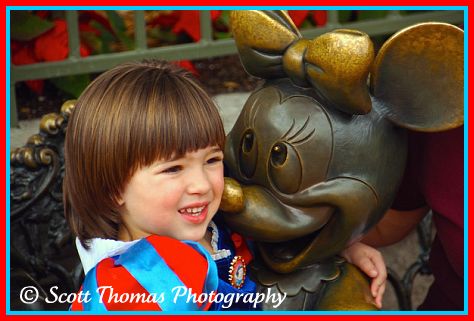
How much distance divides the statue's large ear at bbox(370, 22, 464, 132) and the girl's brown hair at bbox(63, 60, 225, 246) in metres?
0.30

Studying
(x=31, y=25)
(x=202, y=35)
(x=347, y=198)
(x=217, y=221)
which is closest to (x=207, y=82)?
(x=202, y=35)

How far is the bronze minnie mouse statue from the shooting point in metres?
1.33

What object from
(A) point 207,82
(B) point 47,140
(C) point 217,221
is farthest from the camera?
(A) point 207,82

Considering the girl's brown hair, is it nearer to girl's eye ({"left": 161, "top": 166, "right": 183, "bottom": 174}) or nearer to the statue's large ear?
girl's eye ({"left": 161, "top": 166, "right": 183, "bottom": 174})

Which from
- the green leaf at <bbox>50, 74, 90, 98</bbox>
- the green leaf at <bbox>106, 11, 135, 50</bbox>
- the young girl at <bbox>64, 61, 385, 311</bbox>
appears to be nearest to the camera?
the young girl at <bbox>64, 61, 385, 311</bbox>

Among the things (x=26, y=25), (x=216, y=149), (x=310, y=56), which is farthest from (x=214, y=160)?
(x=26, y=25)

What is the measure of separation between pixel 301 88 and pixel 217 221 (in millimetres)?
306

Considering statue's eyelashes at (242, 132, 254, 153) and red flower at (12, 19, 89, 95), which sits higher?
statue's eyelashes at (242, 132, 254, 153)

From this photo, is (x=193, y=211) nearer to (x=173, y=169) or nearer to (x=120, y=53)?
(x=173, y=169)

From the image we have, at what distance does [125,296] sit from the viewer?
4.13 ft

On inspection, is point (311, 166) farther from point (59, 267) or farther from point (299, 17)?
point (299, 17)
